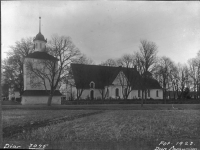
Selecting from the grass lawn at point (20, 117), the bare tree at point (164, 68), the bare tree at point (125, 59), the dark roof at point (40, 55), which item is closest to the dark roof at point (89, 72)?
the bare tree at point (125, 59)

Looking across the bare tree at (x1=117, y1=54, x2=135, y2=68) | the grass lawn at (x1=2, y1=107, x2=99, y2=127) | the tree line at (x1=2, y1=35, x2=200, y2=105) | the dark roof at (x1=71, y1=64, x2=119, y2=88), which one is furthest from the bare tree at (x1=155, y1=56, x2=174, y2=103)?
the grass lawn at (x1=2, y1=107, x2=99, y2=127)

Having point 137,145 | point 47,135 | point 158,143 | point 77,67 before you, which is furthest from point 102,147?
point 77,67

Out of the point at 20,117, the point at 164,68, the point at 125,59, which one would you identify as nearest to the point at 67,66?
the point at 125,59

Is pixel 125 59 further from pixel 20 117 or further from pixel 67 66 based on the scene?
pixel 67 66

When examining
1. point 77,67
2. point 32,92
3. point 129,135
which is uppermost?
point 77,67

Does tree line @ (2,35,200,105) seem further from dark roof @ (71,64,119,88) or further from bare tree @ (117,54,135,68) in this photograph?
dark roof @ (71,64,119,88)

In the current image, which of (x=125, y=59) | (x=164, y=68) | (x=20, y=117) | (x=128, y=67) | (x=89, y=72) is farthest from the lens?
(x=164, y=68)

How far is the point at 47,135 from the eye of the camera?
231 inches

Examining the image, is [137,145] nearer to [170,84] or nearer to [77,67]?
[77,67]

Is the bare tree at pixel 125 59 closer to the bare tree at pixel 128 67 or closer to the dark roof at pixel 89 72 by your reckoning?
the bare tree at pixel 128 67

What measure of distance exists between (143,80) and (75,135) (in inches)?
694

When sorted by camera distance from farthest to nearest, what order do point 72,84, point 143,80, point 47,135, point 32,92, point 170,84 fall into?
point 170,84 < point 143,80 < point 72,84 < point 32,92 < point 47,135

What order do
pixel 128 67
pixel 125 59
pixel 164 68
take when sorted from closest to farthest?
pixel 125 59 → pixel 128 67 → pixel 164 68

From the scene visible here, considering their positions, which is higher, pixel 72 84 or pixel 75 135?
pixel 72 84
